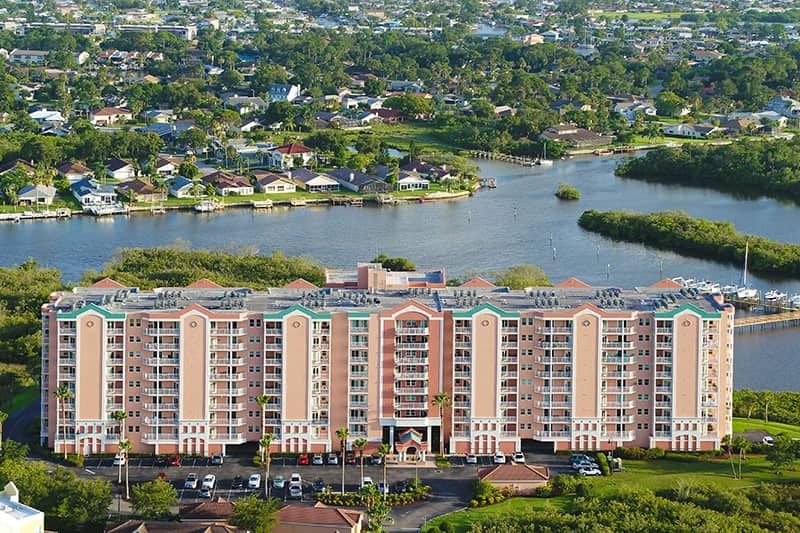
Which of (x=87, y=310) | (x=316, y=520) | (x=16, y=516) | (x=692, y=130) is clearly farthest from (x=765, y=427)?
(x=692, y=130)

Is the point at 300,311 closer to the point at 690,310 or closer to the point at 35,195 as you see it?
the point at 690,310

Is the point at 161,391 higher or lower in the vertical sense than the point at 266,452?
higher

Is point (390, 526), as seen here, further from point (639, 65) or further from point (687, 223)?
point (639, 65)

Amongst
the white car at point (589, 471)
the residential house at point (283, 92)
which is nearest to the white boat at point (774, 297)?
the white car at point (589, 471)

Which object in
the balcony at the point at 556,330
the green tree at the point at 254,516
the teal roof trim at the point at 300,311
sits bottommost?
the green tree at the point at 254,516

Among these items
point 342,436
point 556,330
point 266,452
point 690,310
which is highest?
point 690,310

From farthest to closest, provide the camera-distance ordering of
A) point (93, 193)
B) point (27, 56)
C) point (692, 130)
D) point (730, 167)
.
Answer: point (27, 56) → point (692, 130) → point (730, 167) → point (93, 193)

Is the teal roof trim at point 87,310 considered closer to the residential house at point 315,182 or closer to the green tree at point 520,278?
the green tree at point 520,278
